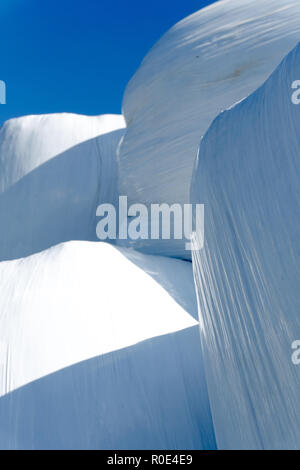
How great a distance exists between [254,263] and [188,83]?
0.56m

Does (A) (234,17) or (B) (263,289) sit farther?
(A) (234,17)

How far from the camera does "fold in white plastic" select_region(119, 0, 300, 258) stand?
36.9 inches

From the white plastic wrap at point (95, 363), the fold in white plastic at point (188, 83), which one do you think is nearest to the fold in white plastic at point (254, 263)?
the white plastic wrap at point (95, 363)

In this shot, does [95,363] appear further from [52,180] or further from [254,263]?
[52,180]

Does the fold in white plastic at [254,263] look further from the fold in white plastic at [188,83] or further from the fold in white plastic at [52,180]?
the fold in white plastic at [52,180]

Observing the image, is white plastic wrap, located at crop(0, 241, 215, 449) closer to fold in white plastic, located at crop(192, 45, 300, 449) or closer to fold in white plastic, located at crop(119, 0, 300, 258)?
fold in white plastic, located at crop(192, 45, 300, 449)

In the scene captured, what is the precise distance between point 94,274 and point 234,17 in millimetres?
480

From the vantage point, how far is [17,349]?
27.3 inches

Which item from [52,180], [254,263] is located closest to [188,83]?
[52,180]

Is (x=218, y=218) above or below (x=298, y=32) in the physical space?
below

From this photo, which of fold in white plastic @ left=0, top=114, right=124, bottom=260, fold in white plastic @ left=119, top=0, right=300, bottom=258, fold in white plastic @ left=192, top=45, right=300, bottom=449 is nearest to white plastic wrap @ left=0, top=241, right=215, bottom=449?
fold in white plastic @ left=192, top=45, right=300, bottom=449

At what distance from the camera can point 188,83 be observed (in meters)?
0.99
